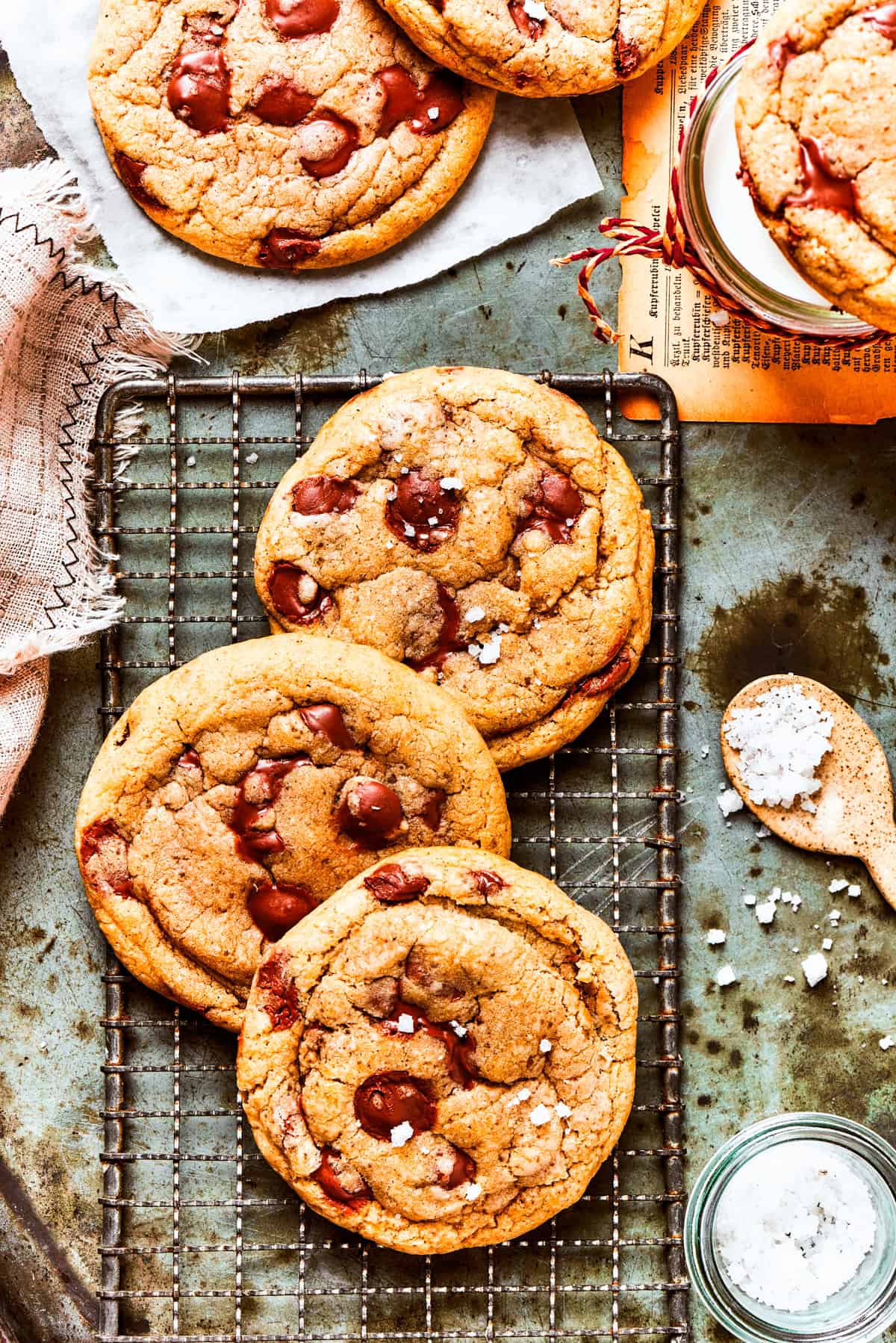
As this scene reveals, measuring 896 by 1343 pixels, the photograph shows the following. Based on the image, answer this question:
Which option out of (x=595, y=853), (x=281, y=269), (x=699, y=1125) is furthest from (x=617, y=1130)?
(x=281, y=269)

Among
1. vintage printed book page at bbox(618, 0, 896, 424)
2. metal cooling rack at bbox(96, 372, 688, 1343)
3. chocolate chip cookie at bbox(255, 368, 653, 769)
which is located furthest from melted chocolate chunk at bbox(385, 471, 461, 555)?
vintage printed book page at bbox(618, 0, 896, 424)

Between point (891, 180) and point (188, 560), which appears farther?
point (188, 560)

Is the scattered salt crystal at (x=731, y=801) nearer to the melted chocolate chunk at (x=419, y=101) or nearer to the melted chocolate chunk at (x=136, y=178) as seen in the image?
the melted chocolate chunk at (x=419, y=101)

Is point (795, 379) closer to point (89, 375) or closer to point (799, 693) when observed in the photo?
point (799, 693)

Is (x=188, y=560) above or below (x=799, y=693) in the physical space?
above

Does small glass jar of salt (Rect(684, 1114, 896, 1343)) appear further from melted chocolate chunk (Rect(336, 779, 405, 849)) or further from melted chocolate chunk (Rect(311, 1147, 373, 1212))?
melted chocolate chunk (Rect(336, 779, 405, 849))

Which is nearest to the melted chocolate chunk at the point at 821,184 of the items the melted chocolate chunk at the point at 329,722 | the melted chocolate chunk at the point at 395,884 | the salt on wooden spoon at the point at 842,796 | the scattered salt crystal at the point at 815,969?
the salt on wooden spoon at the point at 842,796
